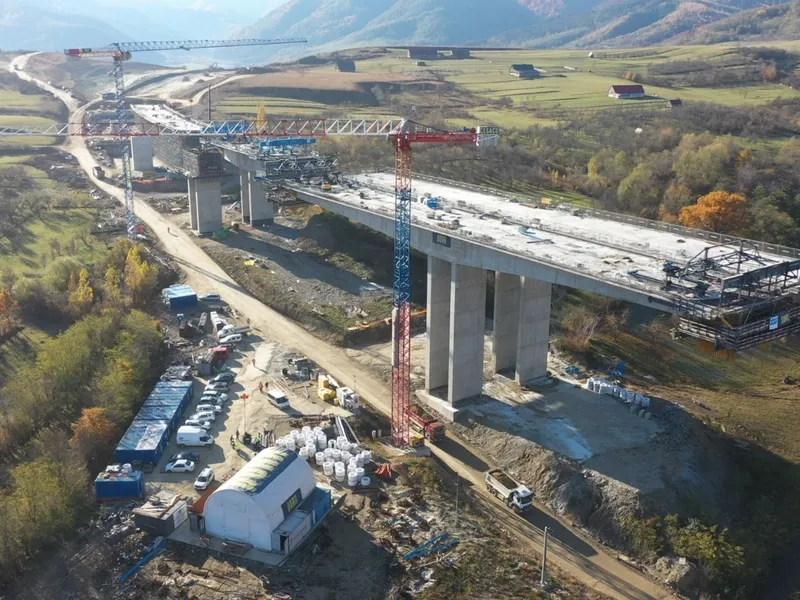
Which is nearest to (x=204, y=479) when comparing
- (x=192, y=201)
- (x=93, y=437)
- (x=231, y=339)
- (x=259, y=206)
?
(x=93, y=437)

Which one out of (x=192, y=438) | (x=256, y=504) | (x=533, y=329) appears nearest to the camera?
(x=256, y=504)

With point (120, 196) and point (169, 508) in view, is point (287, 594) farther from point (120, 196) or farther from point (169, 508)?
point (120, 196)

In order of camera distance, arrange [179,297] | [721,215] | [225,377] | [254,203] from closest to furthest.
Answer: [225,377], [179,297], [721,215], [254,203]

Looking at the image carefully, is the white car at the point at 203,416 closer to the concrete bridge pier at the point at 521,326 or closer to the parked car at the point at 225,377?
the parked car at the point at 225,377

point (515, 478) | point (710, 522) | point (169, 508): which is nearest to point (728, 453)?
point (710, 522)

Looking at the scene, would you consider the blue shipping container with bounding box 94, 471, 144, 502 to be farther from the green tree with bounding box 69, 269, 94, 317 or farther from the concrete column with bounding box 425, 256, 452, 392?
the green tree with bounding box 69, 269, 94, 317

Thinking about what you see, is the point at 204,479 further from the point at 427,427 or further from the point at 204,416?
the point at 427,427

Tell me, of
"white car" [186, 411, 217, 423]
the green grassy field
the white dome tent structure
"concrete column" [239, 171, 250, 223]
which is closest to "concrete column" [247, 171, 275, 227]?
"concrete column" [239, 171, 250, 223]
